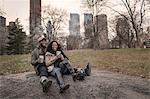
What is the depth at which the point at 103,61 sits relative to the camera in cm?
616

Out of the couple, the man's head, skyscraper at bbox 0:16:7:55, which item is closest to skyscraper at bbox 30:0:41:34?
skyscraper at bbox 0:16:7:55

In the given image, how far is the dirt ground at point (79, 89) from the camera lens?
419cm

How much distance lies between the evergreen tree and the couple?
1.01 metres

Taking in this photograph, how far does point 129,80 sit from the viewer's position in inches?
197

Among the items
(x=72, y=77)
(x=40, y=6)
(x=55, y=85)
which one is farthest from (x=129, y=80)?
(x=40, y=6)

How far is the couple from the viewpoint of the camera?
4.27 meters

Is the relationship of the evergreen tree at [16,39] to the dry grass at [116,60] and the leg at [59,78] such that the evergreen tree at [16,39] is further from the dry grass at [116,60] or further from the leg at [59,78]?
the leg at [59,78]

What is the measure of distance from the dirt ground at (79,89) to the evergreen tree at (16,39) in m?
0.77

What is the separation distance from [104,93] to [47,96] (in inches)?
36.8

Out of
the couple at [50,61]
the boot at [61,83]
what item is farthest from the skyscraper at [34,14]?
the boot at [61,83]

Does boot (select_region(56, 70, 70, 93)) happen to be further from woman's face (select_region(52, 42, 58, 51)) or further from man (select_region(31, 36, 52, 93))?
woman's face (select_region(52, 42, 58, 51))

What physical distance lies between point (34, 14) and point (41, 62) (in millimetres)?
1424

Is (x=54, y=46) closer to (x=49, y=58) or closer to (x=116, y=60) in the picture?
(x=49, y=58)

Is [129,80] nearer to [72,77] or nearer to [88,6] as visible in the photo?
[72,77]
